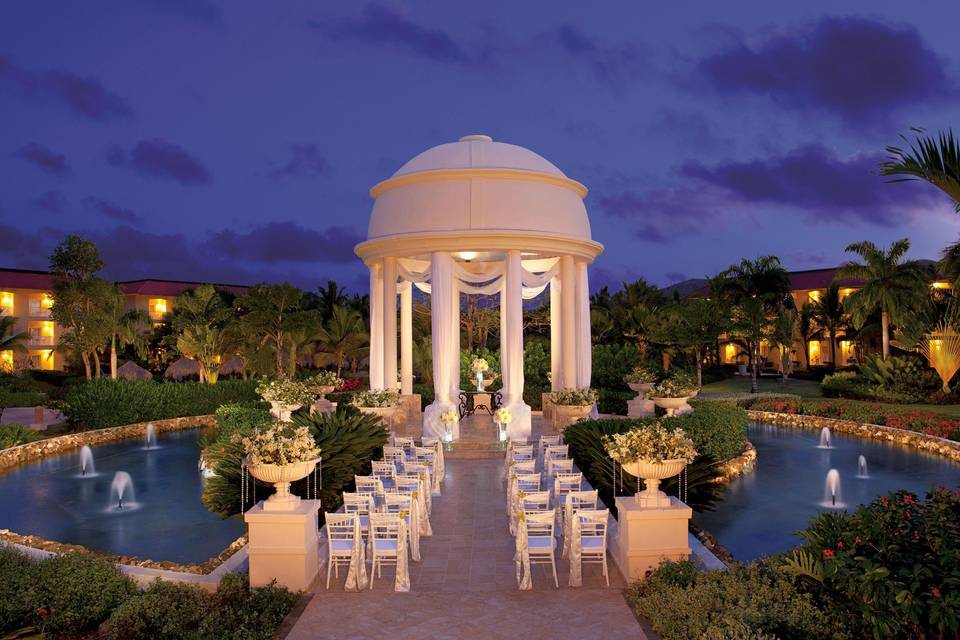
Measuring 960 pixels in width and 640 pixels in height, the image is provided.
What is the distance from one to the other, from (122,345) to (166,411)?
13530 millimetres

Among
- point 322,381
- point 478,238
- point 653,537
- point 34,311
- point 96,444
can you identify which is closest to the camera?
point 653,537

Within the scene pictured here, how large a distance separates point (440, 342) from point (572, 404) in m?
4.39

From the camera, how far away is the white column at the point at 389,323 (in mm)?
22281

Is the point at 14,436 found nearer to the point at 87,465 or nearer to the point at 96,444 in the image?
the point at 96,444

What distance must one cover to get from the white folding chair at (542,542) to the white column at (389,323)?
13.0 metres

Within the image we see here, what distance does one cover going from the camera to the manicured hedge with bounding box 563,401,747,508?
13.9m

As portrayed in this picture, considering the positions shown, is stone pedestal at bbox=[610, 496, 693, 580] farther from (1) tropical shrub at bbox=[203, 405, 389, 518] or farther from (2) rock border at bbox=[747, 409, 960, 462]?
(2) rock border at bbox=[747, 409, 960, 462]

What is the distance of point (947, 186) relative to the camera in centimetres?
733

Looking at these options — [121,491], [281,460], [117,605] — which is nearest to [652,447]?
[281,460]

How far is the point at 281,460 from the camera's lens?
9.51 metres

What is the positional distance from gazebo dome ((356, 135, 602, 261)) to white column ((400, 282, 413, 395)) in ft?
14.7

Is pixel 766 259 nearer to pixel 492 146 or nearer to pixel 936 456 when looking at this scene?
pixel 936 456

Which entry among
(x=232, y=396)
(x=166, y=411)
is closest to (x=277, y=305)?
(x=232, y=396)

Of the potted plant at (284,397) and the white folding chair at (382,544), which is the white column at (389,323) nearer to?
the potted plant at (284,397)
